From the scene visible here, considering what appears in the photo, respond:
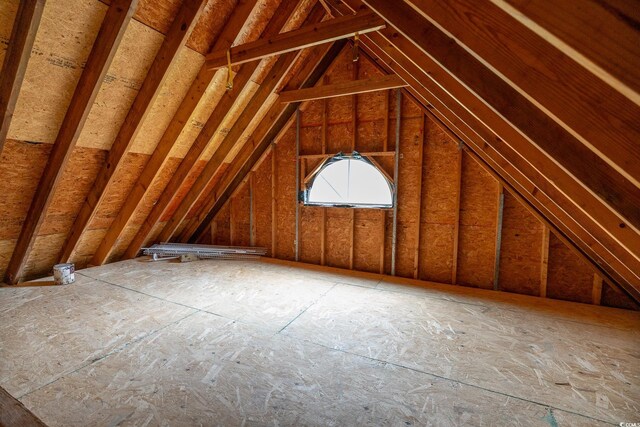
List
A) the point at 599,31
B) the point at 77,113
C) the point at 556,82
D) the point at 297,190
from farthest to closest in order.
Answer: the point at 297,190 → the point at 77,113 → the point at 556,82 → the point at 599,31

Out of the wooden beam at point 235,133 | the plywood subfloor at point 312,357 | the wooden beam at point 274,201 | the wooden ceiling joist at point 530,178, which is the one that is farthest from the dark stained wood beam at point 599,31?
the wooden beam at point 274,201

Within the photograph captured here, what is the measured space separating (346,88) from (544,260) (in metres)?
3.25

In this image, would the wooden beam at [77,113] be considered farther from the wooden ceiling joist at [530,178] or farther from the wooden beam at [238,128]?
the wooden ceiling joist at [530,178]

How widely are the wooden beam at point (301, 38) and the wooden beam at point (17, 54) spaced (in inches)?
49.4

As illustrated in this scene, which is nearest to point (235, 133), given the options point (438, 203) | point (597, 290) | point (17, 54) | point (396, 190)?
point (17, 54)

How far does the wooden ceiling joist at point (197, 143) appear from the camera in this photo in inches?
120

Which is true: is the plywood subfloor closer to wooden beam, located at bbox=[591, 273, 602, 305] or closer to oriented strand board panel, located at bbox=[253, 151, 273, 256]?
wooden beam, located at bbox=[591, 273, 602, 305]

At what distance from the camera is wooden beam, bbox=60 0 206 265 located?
240 cm

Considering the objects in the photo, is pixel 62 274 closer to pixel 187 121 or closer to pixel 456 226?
pixel 187 121

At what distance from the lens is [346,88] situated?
12.4 ft

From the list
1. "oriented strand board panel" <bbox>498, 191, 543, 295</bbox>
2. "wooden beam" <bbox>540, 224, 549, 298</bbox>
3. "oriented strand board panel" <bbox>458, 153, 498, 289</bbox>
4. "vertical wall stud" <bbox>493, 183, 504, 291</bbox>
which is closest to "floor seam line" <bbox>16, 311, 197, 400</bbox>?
"oriented strand board panel" <bbox>458, 153, 498, 289</bbox>

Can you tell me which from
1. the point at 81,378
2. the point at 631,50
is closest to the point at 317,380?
the point at 81,378

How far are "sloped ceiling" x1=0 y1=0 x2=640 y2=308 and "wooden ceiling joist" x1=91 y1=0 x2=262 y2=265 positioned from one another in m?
0.02

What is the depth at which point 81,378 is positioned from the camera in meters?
1.91
